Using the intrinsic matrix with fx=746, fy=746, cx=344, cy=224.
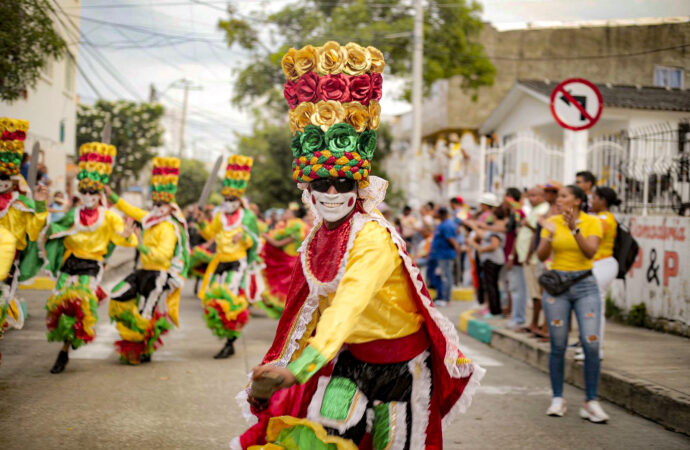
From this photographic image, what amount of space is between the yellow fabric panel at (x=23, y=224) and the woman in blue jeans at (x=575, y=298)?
4.68 m

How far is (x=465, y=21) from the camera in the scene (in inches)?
1007

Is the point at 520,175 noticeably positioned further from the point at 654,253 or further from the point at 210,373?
the point at 210,373

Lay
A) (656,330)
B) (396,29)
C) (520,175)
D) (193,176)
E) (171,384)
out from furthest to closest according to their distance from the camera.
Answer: (193,176), (396,29), (520,175), (656,330), (171,384)

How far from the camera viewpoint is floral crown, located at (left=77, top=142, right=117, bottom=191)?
8031 mm

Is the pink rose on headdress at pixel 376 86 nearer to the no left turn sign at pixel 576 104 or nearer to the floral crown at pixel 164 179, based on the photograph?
the floral crown at pixel 164 179

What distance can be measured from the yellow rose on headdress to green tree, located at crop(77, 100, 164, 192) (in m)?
12.5

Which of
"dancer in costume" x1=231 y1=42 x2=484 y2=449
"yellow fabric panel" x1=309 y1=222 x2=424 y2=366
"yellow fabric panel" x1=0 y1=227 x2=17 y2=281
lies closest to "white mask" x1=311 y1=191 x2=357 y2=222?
"dancer in costume" x1=231 y1=42 x2=484 y2=449

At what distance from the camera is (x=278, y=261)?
1197 centimetres

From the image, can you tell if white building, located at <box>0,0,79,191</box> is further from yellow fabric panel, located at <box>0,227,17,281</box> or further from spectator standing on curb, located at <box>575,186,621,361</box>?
spectator standing on curb, located at <box>575,186,621,361</box>

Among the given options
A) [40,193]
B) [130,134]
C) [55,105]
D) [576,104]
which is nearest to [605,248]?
[576,104]

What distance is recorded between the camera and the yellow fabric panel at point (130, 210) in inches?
332

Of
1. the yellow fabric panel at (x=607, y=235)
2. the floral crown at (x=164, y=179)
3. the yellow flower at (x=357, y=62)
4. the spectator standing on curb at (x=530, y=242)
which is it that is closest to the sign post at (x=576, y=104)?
the spectator standing on curb at (x=530, y=242)

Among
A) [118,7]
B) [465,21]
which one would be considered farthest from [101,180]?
[465,21]

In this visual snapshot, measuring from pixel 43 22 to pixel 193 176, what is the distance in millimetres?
40709
